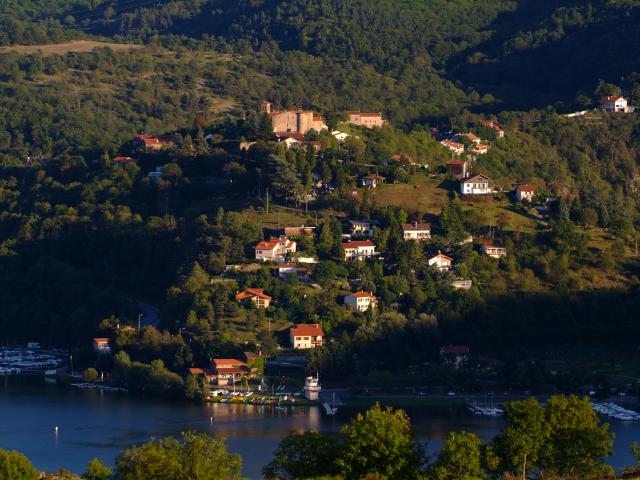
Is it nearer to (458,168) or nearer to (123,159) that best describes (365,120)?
(458,168)

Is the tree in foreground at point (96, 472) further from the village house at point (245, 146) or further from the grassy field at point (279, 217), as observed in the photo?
the village house at point (245, 146)

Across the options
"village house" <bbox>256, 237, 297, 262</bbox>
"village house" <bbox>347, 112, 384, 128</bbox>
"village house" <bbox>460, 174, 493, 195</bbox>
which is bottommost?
"village house" <bbox>256, 237, 297, 262</bbox>

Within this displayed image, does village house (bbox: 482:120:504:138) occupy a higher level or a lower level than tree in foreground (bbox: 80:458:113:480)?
higher

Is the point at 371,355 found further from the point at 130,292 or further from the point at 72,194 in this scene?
the point at 72,194

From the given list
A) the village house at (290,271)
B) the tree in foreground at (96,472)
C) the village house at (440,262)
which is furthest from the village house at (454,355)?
the tree in foreground at (96,472)

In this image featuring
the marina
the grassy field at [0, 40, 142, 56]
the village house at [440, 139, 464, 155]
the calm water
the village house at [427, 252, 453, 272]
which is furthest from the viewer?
the grassy field at [0, 40, 142, 56]

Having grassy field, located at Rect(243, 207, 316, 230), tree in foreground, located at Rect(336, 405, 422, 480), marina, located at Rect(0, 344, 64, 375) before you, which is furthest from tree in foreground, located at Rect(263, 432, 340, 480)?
grassy field, located at Rect(243, 207, 316, 230)

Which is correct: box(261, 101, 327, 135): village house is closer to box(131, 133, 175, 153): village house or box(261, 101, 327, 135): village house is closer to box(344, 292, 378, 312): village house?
box(131, 133, 175, 153): village house

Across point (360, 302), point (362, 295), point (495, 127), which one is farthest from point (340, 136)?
point (360, 302)
